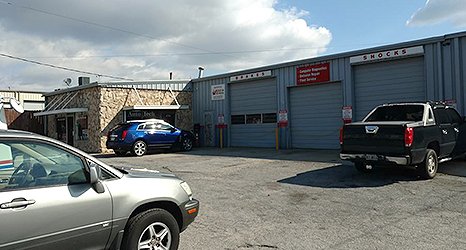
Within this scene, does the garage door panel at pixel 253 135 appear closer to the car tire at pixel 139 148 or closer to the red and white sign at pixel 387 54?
the red and white sign at pixel 387 54

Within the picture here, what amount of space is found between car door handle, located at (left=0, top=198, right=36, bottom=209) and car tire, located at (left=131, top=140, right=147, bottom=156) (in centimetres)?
1485

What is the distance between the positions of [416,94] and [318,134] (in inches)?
186

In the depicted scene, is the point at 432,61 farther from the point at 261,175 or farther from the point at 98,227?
the point at 98,227

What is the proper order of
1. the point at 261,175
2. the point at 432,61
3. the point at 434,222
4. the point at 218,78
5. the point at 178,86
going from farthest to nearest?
the point at 178,86 < the point at 218,78 < the point at 432,61 < the point at 261,175 < the point at 434,222

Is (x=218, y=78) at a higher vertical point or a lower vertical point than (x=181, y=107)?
higher

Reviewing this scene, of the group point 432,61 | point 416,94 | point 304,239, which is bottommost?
point 304,239

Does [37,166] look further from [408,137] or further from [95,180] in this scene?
[408,137]

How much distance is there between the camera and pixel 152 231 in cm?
430

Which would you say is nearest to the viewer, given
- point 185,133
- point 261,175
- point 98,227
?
point 98,227

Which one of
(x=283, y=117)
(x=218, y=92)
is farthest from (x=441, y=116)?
(x=218, y=92)

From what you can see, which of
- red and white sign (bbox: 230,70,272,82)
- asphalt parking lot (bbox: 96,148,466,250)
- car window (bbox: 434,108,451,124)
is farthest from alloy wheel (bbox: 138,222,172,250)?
red and white sign (bbox: 230,70,272,82)

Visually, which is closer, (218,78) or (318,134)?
(318,134)

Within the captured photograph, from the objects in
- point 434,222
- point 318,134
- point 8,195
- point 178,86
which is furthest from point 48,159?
point 178,86

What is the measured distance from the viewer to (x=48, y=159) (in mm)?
3926
